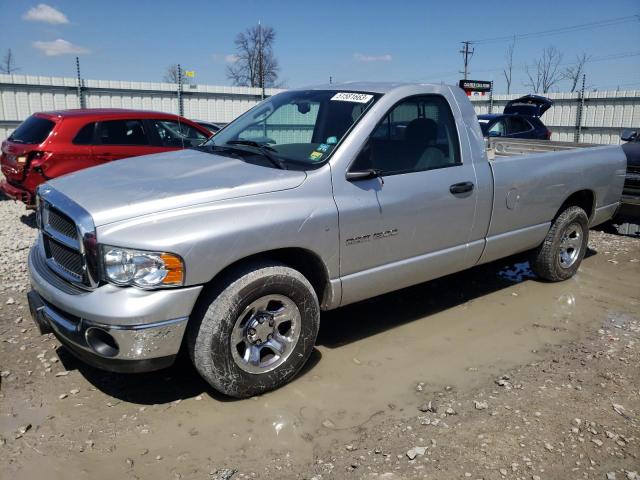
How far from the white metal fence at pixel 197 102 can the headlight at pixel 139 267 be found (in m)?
12.7

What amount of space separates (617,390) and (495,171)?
1.85 meters

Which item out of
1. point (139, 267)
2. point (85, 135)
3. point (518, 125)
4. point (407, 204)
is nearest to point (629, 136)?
point (518, 125)

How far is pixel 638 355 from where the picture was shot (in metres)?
4.01

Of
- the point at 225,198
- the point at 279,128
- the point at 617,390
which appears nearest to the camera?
the point at 225,198

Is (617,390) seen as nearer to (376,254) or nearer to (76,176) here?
(376,254)

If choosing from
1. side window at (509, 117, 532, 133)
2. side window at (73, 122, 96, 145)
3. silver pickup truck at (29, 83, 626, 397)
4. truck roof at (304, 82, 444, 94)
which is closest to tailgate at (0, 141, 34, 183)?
side window at (73, 122, 96, 145)

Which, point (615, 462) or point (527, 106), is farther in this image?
point (527, 106)

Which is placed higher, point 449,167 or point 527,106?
point 527,106

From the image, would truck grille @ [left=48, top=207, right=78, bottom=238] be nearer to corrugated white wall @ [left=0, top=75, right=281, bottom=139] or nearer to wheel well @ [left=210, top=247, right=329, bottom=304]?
wheel well @ [left=210, top=247, right=329, bottom=304]

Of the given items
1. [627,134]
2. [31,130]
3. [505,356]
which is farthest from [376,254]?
[627,134]

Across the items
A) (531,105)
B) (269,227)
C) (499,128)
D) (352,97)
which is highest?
(531,105)

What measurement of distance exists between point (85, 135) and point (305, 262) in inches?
212

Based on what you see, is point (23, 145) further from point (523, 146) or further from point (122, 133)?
point (523, 146)

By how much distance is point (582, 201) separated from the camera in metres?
5.69
